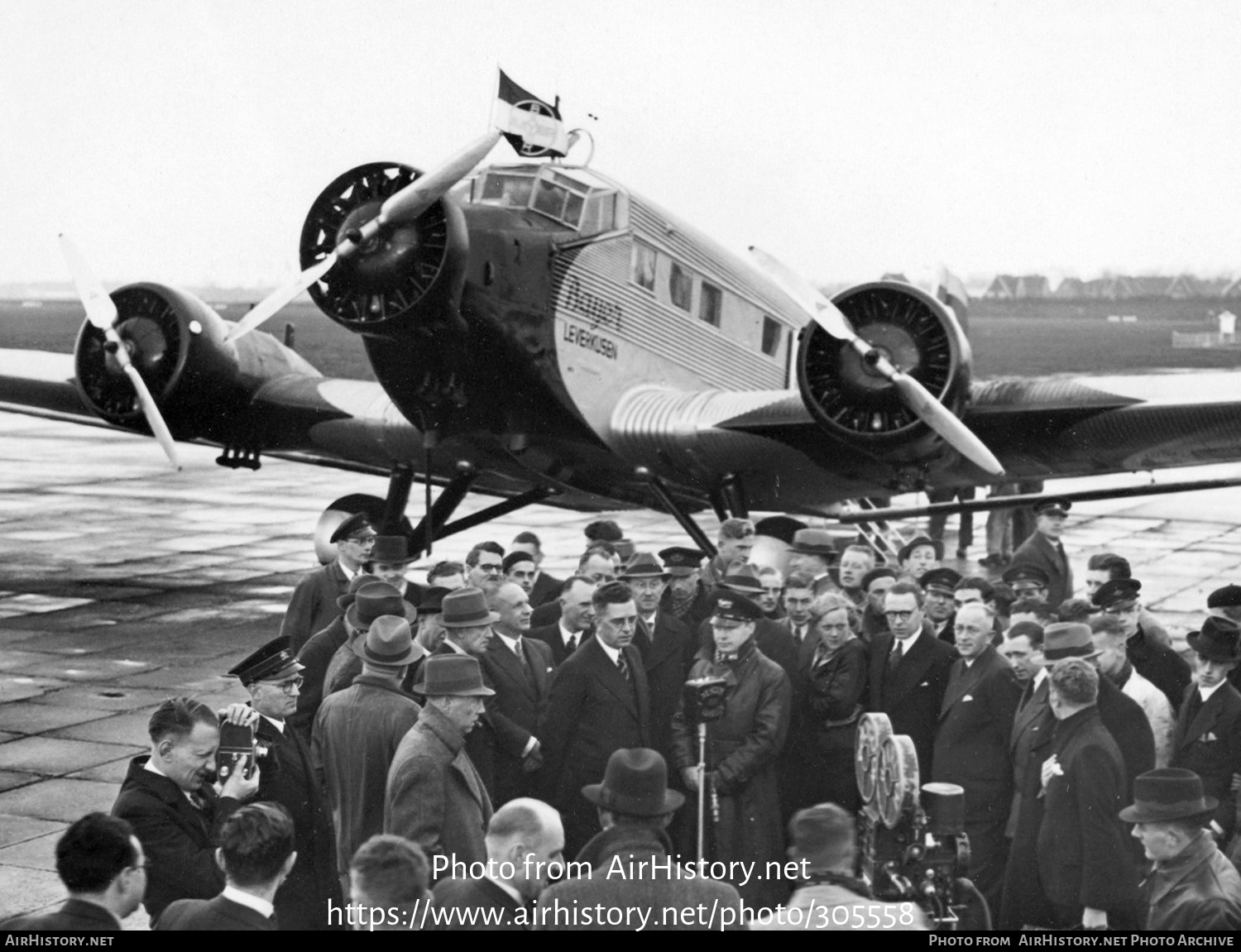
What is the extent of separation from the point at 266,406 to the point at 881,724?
1055 cm

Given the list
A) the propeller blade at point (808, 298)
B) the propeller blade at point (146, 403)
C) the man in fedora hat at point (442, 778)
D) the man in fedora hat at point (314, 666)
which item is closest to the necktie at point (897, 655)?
the man in fedora hat at point (442, 778)

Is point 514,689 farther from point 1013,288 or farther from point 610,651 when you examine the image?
point 1013,288

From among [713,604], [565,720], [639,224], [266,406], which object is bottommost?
[565,720]

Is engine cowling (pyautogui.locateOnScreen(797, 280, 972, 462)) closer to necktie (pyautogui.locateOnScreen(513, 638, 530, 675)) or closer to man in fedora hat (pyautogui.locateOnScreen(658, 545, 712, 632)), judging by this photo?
man in fedora hat (pyautogui.locateOnScreen(658, 545, 712, 632))

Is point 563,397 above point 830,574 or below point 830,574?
above

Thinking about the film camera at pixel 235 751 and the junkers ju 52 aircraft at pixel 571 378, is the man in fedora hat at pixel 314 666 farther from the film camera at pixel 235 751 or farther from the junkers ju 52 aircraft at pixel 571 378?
the junkers ju 52 aircraft at pixel 571 378

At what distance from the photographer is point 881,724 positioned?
6141 mm

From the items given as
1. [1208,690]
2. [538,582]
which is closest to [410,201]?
[538,582]

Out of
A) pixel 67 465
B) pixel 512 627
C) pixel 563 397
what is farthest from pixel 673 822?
pixel 67 465

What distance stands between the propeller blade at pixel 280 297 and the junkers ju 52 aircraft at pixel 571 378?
0.03 m

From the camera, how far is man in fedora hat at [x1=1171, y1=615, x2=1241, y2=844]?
23.4 feet

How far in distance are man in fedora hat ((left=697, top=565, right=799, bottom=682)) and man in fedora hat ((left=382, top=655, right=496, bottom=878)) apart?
1.76 meters
